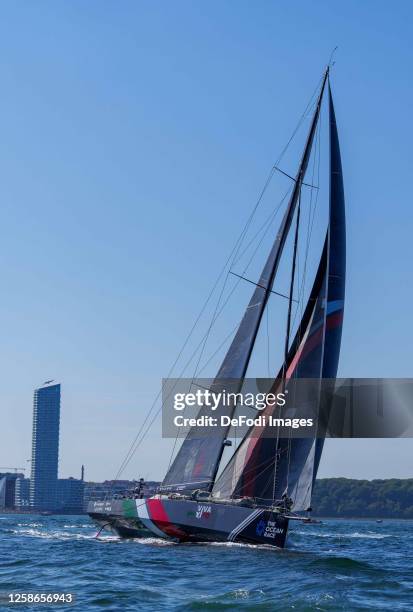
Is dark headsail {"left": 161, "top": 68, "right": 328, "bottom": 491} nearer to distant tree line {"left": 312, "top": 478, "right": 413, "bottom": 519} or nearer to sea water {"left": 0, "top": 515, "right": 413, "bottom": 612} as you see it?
sea water {"left": 0, "top": 515, "right": 413, "bottom": 612}

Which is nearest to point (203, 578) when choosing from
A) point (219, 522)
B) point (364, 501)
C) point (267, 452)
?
point (219, 522)

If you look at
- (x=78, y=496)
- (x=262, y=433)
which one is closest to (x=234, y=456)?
(x=262, y=433)

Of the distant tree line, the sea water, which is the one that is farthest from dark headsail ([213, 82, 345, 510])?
the distant tree line

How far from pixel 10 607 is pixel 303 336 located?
16.8m

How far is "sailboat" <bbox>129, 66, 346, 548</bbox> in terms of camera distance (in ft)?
86.4

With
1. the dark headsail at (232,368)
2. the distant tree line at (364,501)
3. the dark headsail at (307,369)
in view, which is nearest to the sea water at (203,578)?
the dark headsail at (307,369)

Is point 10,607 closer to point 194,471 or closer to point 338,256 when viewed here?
point 194,471

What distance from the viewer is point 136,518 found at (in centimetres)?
2834

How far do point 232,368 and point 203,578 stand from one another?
10603mm

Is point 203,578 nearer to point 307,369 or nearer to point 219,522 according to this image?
point 219,522

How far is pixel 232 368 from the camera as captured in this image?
96.5 feet

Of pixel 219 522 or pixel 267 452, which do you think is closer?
pixel 219 522

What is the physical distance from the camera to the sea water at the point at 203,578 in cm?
1670

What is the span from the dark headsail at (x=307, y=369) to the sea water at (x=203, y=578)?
2371mm
